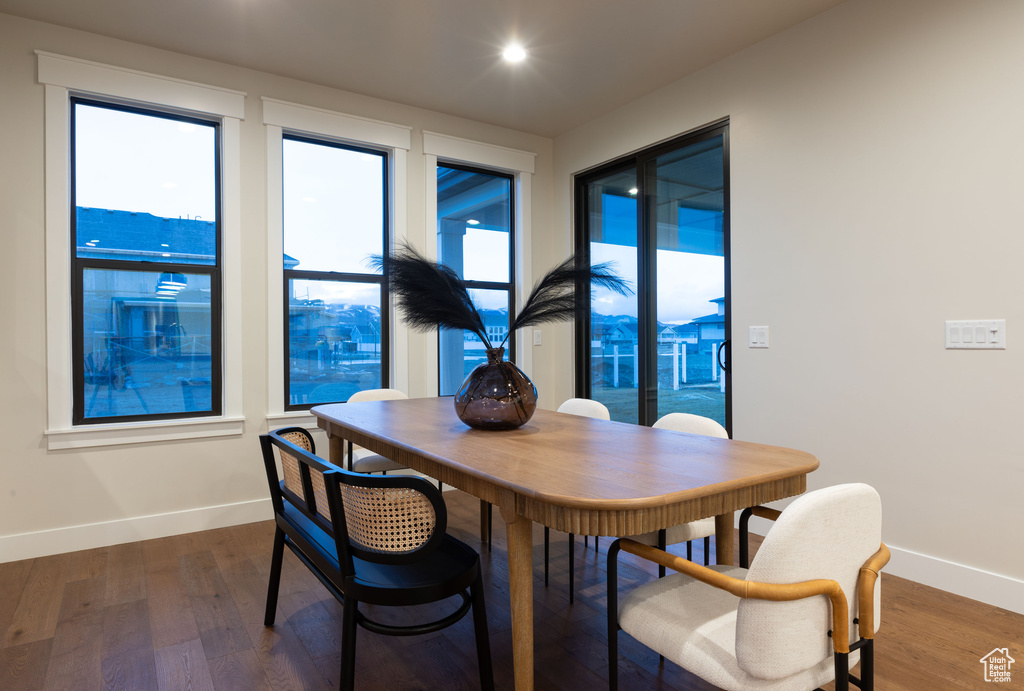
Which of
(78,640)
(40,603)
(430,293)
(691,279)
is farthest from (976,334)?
(40,603)

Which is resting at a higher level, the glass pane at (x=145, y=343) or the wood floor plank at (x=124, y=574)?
the glass pane at (x=145, y=343)

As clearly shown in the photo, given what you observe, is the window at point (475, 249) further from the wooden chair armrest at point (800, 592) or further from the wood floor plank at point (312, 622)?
the wooden chair armrest at point (800, 592)

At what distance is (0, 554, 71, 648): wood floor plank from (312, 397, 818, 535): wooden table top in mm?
1317

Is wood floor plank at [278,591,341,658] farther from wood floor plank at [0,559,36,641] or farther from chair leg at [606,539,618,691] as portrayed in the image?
chair leg at [606,539,618,691]

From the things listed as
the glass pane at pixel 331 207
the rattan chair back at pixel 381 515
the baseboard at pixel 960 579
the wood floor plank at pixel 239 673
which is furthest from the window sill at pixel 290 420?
the baseboard at pixel 960 579

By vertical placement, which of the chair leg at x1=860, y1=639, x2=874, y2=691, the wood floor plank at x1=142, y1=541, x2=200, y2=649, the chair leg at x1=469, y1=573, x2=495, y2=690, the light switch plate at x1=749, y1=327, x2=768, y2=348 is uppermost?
the light switch plate at x1=749, y1=327, x2=768, y2=348

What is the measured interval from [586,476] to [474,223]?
340 cm

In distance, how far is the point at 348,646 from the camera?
1503 millimetres

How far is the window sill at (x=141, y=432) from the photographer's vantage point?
3049 mm

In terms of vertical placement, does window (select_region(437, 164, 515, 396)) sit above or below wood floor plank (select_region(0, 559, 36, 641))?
above

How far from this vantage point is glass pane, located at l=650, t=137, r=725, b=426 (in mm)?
3570

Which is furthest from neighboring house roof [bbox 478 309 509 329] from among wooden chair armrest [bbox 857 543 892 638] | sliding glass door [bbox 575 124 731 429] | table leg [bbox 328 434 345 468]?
wooden chair armrest [bbox 857 543 892 638]

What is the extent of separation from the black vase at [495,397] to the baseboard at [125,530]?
6.75ft

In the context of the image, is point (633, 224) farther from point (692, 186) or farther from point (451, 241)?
point (451, 241)
